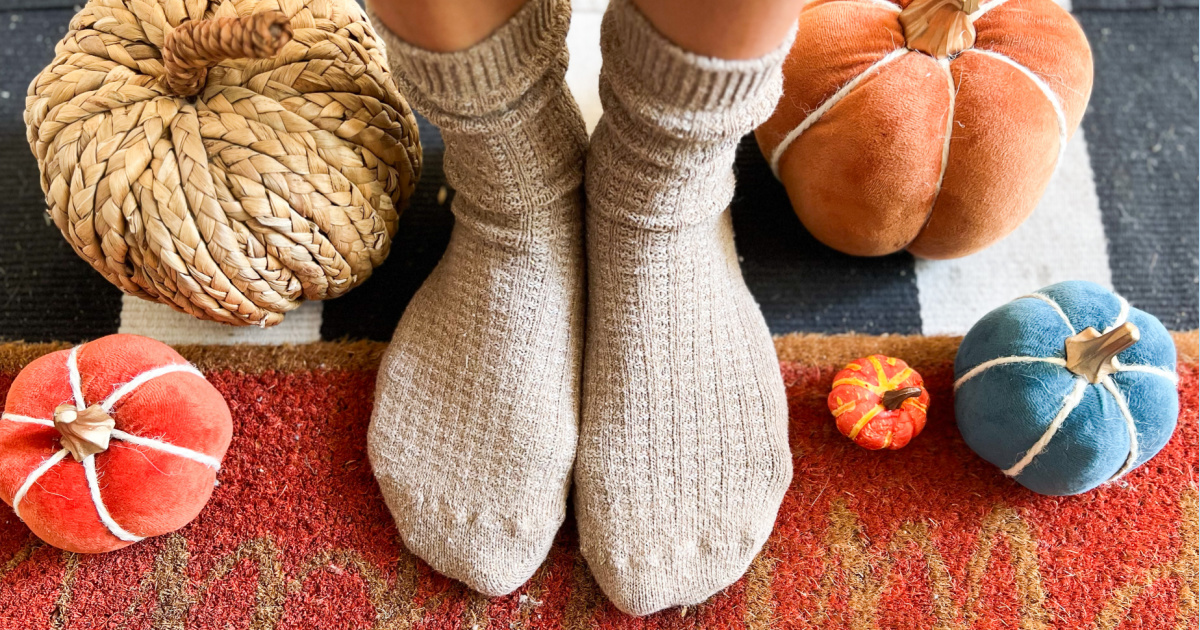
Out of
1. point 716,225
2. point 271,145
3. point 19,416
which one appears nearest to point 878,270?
point 716,225

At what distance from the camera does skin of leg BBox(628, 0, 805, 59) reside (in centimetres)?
49

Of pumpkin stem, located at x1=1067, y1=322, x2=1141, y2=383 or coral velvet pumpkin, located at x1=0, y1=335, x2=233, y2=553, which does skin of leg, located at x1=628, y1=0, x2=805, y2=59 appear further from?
coral velvet pumpkin, located at x1=0, y1=335, x2=233, y2=553

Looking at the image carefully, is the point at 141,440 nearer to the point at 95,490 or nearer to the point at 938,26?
the point at 95,490

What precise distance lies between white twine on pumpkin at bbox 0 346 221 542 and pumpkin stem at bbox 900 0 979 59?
0.79m

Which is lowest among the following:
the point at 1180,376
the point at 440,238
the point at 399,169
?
the point at 1180,376

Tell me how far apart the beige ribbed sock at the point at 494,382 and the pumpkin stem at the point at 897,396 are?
31 cm

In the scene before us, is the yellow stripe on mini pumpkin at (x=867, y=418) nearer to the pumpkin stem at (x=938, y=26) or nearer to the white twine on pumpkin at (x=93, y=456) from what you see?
the pumpkin stem at (x=938, y=26)

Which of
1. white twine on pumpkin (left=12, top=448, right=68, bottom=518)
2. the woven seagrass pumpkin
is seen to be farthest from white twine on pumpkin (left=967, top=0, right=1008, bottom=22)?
white twine on pumpkin (left=12, top=448, right=68, bottom=518)

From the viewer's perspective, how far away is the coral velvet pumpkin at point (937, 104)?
744 millimetres

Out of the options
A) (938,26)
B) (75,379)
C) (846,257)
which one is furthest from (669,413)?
(75,379)

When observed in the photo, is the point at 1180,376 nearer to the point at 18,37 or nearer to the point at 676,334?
the point at 676,334

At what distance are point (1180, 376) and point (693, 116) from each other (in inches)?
27.2

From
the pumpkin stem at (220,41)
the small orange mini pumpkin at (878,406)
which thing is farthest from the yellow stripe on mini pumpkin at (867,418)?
the pumpkin stem at (220,41)

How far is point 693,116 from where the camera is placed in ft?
1.86
